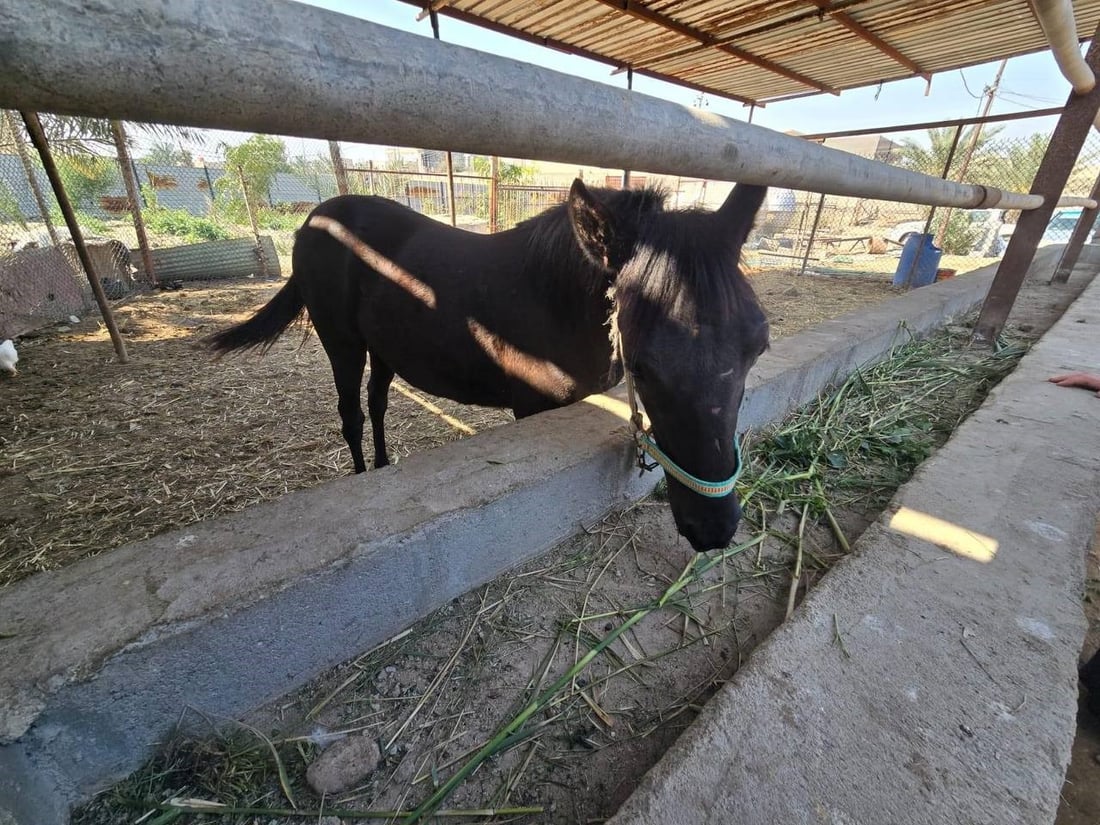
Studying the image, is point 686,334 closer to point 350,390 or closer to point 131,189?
point 350,390

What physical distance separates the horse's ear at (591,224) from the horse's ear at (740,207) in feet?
1.39

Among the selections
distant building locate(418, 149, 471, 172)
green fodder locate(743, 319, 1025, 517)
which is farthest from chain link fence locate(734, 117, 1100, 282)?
distant building locate(418, 149, 471, 172)

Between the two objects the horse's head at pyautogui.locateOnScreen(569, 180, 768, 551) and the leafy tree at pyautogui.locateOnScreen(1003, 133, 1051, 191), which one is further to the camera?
the leafy tree at pyautogui.locateOnScreen(1003, 133, 1051, 191)

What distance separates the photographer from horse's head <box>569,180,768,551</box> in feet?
4.20

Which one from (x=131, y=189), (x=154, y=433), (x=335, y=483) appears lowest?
(x=154, y=433)

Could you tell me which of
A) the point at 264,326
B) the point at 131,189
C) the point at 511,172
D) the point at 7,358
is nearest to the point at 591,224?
the point at 264,326

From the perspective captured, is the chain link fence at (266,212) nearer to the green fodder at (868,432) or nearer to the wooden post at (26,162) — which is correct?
the wooden post at (26,162)

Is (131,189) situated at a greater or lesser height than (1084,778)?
greater

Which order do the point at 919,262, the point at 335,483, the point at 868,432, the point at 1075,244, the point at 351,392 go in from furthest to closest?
1. the point at 919,262
2. the point at 1075,244
3. the point at 351,392
4. the point at 868,432
5. the point at 335,483

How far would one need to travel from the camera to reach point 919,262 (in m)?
8.44

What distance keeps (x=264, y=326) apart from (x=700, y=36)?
18.1 ft

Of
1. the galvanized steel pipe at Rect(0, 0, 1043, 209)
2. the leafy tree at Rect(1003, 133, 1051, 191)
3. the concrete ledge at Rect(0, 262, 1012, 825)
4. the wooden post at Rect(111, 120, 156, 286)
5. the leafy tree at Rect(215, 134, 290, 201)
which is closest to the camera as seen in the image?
the galvanized steel pipe at Rect(0, 0, 1043, 209)

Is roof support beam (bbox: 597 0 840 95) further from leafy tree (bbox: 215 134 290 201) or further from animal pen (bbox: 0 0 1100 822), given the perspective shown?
leafy tree (bbox: 215 134 290 201)

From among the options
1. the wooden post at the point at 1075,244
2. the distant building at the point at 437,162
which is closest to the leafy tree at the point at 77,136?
the wooden post at the point at 1075,244
